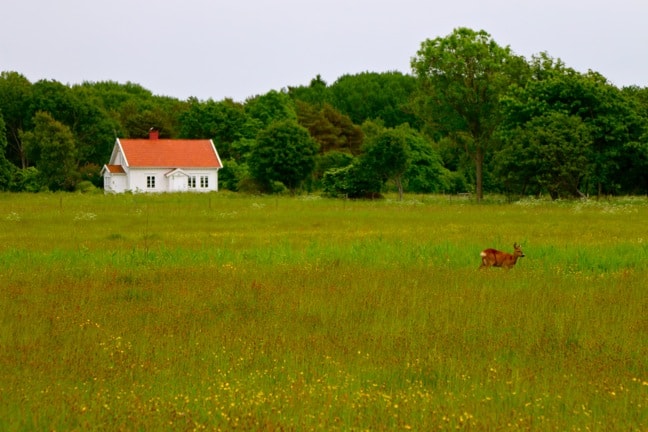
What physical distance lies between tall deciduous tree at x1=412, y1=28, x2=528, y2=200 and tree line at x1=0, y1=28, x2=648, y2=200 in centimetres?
11

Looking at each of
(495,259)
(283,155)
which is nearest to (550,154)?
(283,155)

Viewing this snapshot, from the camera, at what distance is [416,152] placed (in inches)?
3403

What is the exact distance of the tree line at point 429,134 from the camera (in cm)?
5694

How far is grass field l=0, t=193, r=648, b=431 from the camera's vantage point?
729 centimetres

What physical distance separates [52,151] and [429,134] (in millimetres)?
51659

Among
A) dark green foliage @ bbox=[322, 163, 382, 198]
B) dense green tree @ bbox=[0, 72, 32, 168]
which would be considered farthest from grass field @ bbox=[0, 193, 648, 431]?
dense green tree @ bbox=[0, 72, 32, 168]

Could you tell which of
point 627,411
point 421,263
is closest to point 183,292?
point 421,263

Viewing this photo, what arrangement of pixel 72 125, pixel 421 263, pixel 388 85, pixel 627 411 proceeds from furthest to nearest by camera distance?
pixel 388 85 < pixel 72 125 < pixel 421 263 < pixel 627 411

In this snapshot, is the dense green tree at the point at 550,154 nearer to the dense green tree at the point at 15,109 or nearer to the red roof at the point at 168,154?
the red roof at the point at 168,154

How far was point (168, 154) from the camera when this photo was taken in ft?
283

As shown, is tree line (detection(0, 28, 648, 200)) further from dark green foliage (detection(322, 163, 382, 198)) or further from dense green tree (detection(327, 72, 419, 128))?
dense green tree (detection(327, 72, 419, 128))

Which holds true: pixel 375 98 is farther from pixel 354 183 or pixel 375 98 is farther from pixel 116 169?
pixel 354 183

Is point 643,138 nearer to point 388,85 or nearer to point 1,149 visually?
point 1,149

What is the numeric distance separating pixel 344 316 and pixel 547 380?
4.31 m
